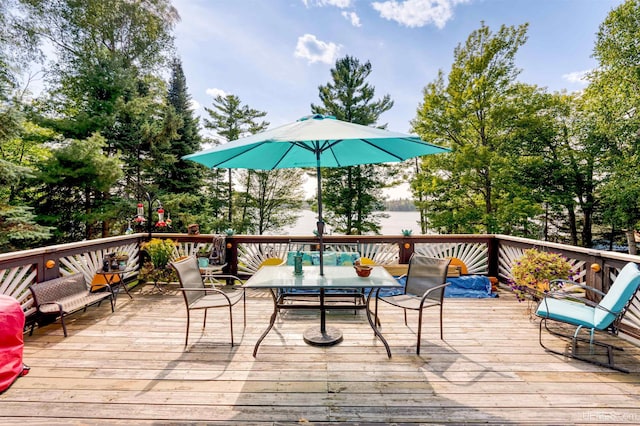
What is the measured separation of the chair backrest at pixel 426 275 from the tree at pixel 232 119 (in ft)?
40.4

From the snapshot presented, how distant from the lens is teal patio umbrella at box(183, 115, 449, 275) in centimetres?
215

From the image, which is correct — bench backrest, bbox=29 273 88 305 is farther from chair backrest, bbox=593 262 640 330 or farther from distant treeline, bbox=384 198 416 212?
distant treeline, bbox=384 198 416 212

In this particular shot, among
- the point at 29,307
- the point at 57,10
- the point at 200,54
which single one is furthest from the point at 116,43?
the point at 29,307

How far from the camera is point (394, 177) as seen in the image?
45.7 ft

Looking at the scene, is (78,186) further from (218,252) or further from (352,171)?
(352,171)

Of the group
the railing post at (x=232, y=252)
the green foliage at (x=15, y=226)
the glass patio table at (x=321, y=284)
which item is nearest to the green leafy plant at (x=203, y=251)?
the railing post at (x=232, y=252)

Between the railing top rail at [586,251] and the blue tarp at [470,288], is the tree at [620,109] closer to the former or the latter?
the railing top rail at [586,251]

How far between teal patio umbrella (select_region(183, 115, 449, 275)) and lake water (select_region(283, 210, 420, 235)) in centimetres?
940

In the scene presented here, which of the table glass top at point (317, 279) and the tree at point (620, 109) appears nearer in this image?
the table glass top at point (317, 279)

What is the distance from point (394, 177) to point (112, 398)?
13.4m

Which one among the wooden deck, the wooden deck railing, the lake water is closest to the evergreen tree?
the lake water

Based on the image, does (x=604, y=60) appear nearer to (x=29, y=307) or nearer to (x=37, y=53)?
(x=29, y=307)

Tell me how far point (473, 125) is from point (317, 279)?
35.8 ft

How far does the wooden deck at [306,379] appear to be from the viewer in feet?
6.08
